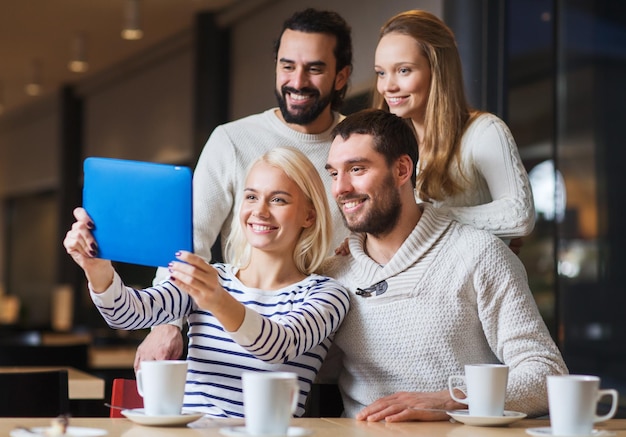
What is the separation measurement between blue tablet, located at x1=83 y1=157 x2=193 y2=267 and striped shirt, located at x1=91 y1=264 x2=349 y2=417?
0.66 ft

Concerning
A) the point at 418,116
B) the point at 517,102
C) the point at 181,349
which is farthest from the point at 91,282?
the point at 517,102

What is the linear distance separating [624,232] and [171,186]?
3033mm

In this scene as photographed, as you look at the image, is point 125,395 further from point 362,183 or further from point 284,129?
point 284,129

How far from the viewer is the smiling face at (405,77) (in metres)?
2.44

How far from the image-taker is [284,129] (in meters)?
2.70

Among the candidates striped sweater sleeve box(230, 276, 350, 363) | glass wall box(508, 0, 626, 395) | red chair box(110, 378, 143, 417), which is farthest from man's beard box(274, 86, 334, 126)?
glass wall box(508, 0, 626, 395)

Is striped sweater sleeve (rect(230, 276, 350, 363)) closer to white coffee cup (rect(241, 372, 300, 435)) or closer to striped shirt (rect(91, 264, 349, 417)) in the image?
striped shirt (rect(91, 264, 349, 417))

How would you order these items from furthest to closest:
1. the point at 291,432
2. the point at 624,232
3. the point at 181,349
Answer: the point at 624,232 < the point at 181,349 < the point at 291,432

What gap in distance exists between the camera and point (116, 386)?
2.12 meters

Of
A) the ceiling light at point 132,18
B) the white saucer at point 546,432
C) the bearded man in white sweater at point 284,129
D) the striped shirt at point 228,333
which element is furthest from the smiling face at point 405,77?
the ceiling light at point 132,18

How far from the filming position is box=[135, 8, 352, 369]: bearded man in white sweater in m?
2.65

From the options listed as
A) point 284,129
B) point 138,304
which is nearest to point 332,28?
point 284,129

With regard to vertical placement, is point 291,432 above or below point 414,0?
below

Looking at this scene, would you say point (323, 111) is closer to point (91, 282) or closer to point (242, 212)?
point (242, 212)
